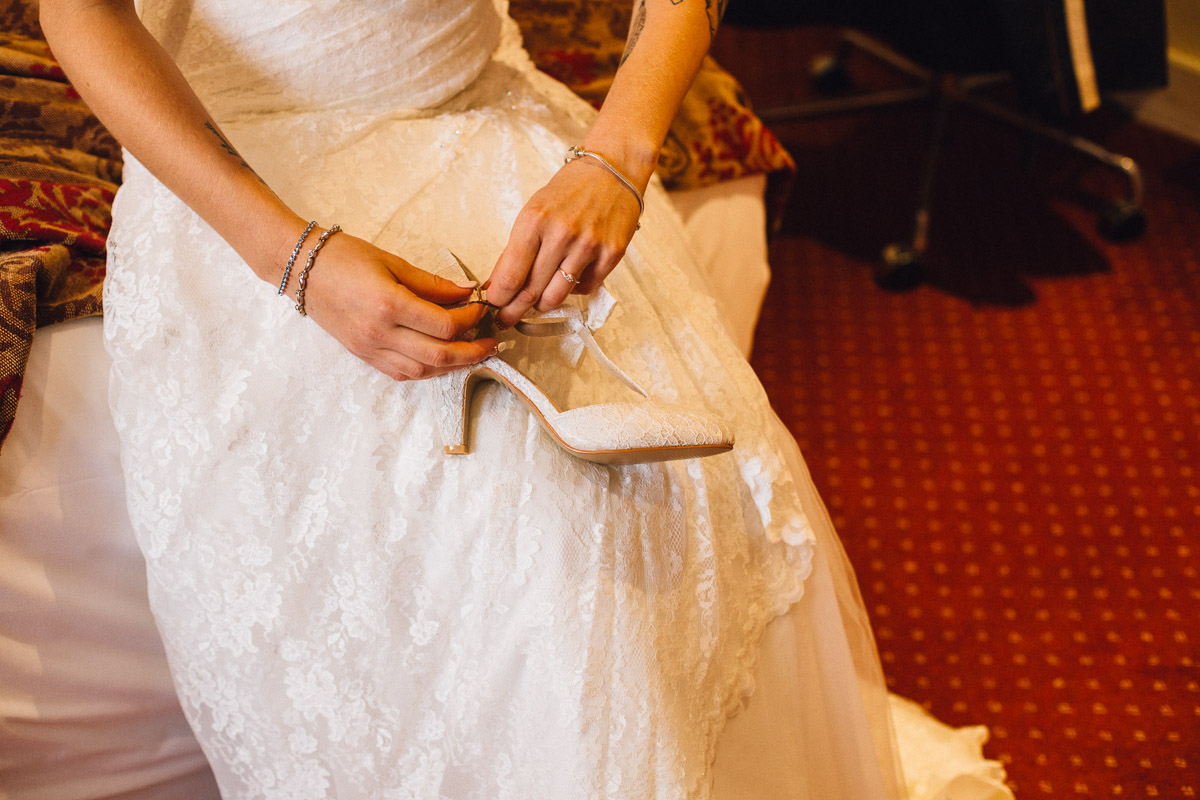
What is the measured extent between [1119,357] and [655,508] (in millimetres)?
1426

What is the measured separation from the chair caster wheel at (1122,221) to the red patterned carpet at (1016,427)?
0.04 metres

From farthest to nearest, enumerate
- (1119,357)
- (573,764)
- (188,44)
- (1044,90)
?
(1119,357) → (1044,90) → (188,44) → (573,764)

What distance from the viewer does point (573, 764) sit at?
25.7 inches

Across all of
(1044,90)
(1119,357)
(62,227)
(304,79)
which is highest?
(304,79)

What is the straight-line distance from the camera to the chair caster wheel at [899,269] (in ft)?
5.96

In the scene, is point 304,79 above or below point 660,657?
above

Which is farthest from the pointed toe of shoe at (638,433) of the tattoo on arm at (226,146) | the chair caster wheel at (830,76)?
the chair caster wheel at (830,76)

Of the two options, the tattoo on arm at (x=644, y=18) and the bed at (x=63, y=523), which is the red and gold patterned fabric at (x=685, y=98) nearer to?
the tattoo on arm at (x=644, y=18)

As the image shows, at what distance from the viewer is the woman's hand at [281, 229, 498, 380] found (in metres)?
0.66

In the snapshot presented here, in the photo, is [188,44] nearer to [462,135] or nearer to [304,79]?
[304,79]

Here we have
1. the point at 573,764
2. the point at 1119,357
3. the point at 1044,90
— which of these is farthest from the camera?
the point at 1119,357

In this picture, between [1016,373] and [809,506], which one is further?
[1016,373]

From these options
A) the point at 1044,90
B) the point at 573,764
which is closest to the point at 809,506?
the point at 573,764

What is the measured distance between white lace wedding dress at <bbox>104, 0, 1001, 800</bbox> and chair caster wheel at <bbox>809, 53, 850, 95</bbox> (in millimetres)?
1833
